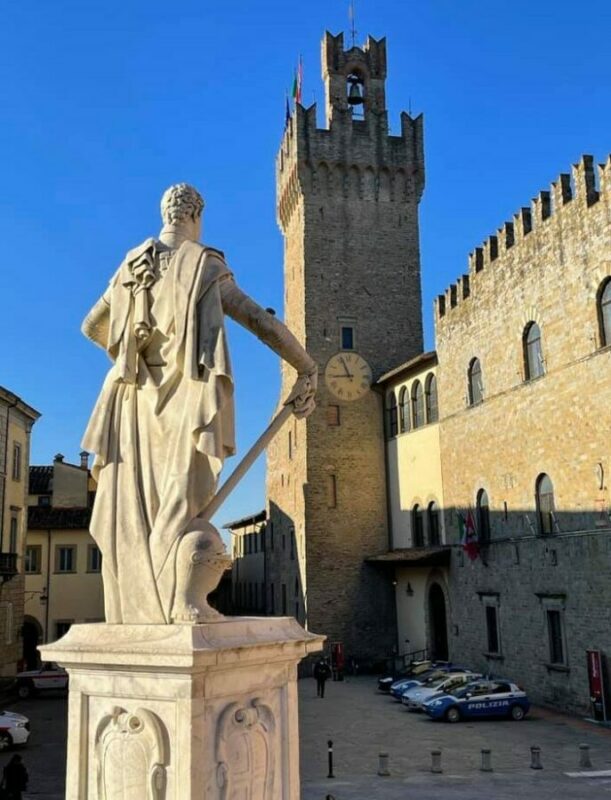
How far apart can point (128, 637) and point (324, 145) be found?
124 ft

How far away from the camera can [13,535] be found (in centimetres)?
3416

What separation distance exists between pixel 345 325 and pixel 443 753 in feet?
72.1

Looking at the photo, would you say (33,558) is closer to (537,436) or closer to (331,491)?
(331,491)

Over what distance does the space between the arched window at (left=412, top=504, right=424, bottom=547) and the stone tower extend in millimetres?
2188

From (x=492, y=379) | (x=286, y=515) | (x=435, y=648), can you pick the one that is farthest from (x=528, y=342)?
(x=286, y=515)

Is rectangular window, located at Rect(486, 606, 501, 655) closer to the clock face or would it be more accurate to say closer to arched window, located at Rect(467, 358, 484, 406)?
arched window, located at Rect(467, 358, 484, 406)

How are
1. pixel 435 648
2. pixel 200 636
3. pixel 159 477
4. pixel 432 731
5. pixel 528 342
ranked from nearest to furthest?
pixel 200 636, pixel 159 477, pixel 432 731, pixel 528 342, pixel 435 648

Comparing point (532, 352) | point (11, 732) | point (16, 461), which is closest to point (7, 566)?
point (16, 461)

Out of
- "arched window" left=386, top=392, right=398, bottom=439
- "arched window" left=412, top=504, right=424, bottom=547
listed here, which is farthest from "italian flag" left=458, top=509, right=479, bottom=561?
"arched window" left=386, top=392, right=398, bottom=439

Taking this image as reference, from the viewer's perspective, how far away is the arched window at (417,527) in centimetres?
3400

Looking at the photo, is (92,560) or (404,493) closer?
(404,493)

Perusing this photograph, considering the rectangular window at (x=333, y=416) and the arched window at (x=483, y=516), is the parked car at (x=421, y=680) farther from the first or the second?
the rectangular window at (x=333, y=416)

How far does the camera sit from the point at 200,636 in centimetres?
339

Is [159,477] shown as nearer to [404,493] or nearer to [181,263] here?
[181,263]
